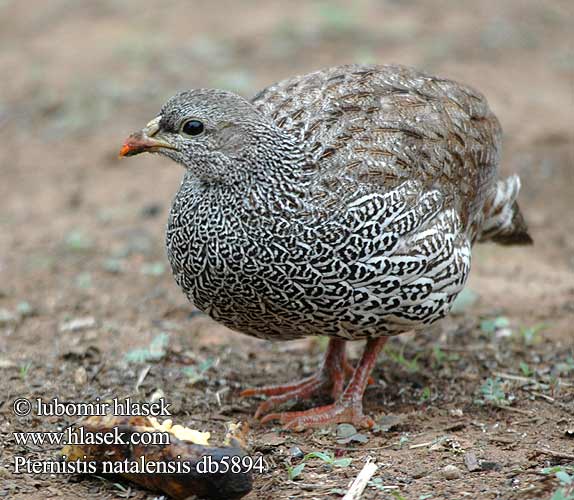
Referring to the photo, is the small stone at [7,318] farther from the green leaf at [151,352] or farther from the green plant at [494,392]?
the green plant at [494,392]

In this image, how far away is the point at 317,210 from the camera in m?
5.04

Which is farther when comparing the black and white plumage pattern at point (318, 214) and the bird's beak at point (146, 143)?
the bird's beak at point (146, 143)

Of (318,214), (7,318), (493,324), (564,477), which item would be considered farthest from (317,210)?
(7,318)

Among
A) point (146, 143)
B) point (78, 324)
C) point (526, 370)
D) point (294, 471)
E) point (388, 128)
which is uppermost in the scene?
point (388, 128)

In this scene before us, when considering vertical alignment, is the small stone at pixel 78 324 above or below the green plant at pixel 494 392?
above

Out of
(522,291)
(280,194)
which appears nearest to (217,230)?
(280,194)

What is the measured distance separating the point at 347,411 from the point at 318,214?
1.27m

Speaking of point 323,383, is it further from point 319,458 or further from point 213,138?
point 213,138

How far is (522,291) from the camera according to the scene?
293 inches

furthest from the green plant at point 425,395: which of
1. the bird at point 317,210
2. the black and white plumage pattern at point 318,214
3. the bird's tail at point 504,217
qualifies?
the bird's tail at point 504,217

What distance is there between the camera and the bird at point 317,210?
16.5ft

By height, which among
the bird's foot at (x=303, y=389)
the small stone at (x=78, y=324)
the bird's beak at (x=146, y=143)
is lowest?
the bird's foot at (x=303, y=389)

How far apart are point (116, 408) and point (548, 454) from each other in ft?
7.51

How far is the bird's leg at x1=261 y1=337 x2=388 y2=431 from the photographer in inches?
218
